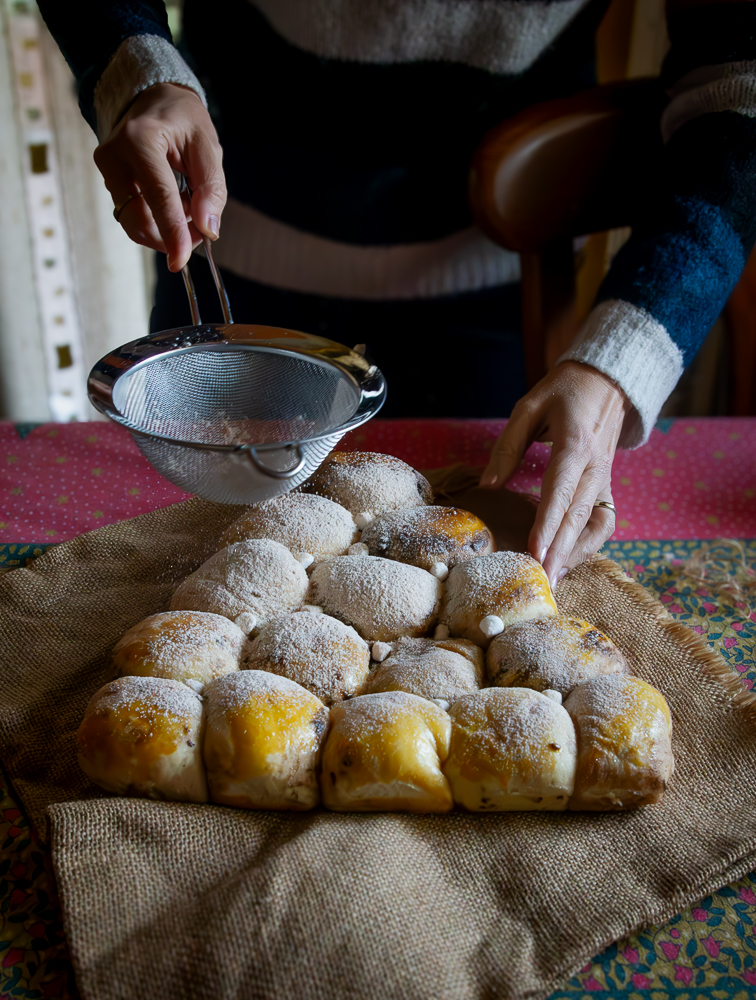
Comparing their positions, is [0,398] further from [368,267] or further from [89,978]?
[89,978]

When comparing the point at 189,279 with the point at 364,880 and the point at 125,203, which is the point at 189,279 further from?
the point at 364,880

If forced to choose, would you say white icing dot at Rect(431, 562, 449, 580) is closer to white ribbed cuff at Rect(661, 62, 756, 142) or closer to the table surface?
the table surface

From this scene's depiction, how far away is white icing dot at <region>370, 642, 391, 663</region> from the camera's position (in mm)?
769

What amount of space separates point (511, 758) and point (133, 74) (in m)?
0.86

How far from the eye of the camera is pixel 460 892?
0.59 metres

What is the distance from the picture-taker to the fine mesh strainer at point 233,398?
2.52 feet

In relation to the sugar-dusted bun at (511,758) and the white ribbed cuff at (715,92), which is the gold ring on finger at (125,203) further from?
the white ribbed cuff at (715,92)

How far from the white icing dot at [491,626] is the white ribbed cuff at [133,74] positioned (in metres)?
0.70

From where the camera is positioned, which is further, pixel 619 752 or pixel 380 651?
pixel 380 651

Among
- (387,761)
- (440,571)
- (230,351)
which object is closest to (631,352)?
(440,571)

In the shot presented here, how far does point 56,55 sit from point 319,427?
1886 mm

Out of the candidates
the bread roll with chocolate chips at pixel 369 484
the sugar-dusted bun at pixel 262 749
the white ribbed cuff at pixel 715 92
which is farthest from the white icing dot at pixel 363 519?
the white ribbed cuff at pixel 715 92

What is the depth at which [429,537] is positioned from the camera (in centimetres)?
90

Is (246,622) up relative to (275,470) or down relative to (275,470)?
down
